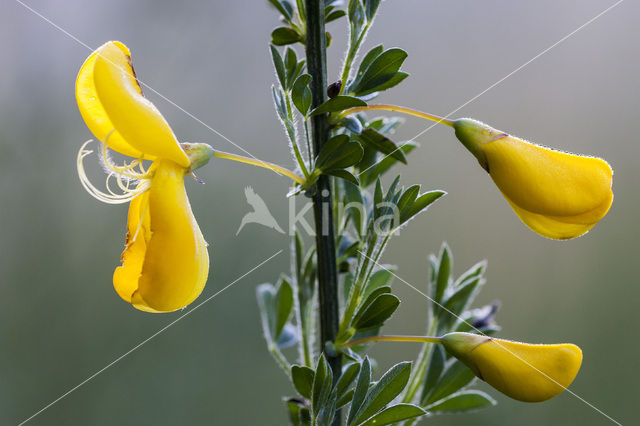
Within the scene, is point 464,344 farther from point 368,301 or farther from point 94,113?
point 94,113

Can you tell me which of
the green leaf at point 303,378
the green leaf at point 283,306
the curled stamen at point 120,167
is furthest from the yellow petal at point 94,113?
the green leaf at point 283,306

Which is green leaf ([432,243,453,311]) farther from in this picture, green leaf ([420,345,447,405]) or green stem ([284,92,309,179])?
green stem ([284,92,309,179])

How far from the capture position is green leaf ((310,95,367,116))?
1.72 feet

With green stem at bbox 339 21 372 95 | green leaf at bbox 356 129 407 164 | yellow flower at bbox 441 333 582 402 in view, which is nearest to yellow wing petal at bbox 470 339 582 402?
yellow flower at bbox 441 333 582 402

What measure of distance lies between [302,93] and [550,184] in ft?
0.83

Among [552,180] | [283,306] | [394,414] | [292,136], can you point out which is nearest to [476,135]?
[552,180]

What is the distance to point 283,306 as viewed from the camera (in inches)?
33.6

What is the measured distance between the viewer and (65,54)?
179cm

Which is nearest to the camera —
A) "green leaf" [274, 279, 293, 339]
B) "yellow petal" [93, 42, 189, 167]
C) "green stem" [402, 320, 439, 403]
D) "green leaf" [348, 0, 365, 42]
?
"yellow petal" [93, 42, 189, 167]

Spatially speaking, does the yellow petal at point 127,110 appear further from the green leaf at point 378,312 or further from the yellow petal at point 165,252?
the green leaf at point 378,312

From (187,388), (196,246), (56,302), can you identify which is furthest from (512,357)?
(56,302)

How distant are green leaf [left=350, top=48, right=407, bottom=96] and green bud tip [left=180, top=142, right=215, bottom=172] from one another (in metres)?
0.16

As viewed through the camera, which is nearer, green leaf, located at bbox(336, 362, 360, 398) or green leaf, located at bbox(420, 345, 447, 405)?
green leaf, located at bbox(336, 362, 360, 398)

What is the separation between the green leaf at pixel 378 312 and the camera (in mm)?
561
